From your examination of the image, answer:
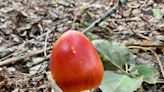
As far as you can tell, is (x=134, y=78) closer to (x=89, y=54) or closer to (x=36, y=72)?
(x=89, y=54)

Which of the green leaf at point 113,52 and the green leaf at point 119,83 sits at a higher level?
the green leaf at point 113,52

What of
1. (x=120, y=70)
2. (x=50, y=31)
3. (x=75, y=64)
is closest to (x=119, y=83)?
(x=120, y=70)

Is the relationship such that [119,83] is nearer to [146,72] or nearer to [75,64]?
[146,72]

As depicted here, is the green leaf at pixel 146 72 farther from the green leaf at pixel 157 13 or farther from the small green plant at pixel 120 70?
the green leaf at pixel 157 13

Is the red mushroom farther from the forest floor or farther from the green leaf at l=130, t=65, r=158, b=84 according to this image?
the forest floor

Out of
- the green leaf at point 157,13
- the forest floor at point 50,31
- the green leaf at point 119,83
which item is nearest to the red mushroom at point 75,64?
the green leaf at point 119,83

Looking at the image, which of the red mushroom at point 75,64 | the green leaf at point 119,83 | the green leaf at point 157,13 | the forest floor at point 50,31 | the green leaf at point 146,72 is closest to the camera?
the red mushroom at point 75,64

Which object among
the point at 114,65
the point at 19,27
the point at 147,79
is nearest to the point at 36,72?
the point at 114,65
